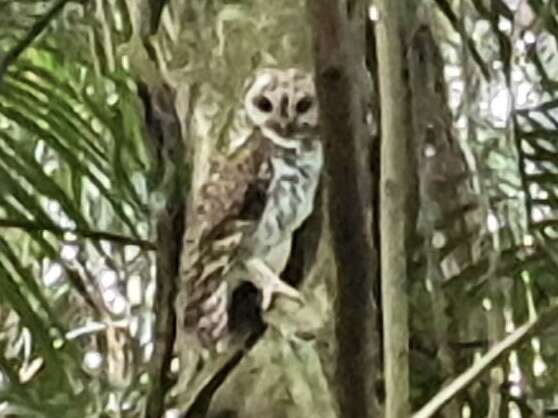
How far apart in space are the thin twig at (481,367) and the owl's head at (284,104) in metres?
0.15

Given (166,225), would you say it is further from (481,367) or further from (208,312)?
(481,367)

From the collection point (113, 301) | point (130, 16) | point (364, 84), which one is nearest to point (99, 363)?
point (113, 301)

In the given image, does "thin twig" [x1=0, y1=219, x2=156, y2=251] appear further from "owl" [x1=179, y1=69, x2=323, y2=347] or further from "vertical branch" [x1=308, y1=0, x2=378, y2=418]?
"vertical branch" [x1=308, y1=0, x2=378, y2=418]

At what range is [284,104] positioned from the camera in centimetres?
36

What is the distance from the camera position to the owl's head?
1.22ft

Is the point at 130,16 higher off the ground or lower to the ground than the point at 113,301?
higher

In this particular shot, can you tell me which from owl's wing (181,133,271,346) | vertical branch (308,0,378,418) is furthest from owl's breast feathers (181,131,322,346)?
vertical branch (308,0,378,418)

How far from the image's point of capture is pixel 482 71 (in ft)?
1.38

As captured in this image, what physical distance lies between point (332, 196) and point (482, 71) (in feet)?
0.69

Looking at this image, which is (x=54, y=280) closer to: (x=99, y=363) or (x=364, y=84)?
(x=99, y=363)

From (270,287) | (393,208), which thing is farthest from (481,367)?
(270,287)

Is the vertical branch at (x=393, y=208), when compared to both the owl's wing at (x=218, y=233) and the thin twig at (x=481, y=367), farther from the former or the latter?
the owl's wing at (x=218, y=233)

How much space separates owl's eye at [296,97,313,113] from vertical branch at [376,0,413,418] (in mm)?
162

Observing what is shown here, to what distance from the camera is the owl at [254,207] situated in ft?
1.21
